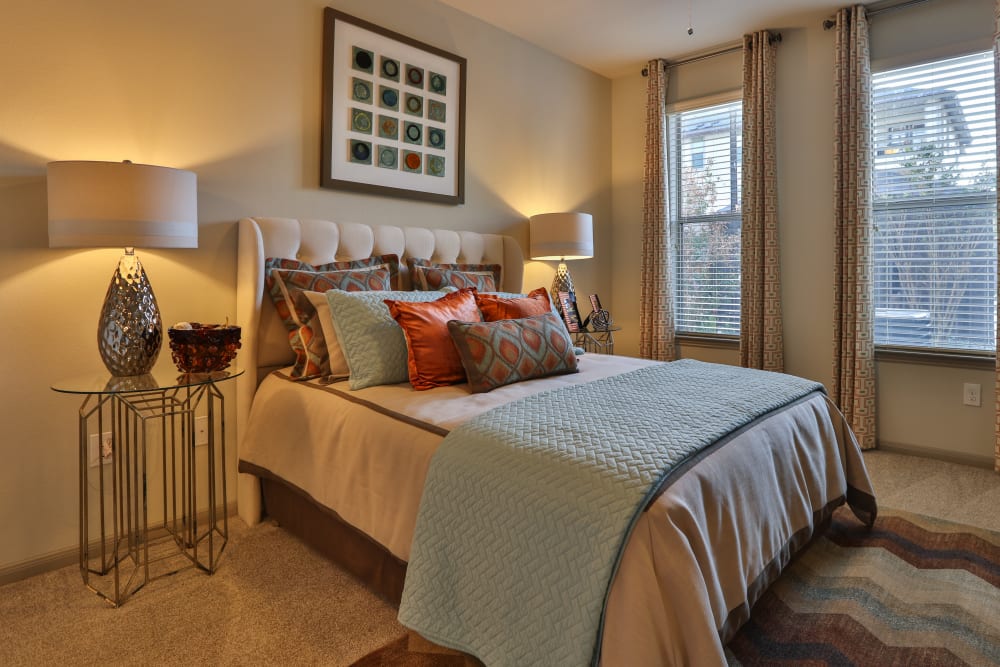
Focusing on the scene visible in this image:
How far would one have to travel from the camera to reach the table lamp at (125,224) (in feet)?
5.93

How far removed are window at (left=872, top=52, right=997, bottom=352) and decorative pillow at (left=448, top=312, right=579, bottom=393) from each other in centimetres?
229

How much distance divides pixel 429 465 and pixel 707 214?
3.34 m

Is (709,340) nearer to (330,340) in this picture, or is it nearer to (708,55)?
(708,55)

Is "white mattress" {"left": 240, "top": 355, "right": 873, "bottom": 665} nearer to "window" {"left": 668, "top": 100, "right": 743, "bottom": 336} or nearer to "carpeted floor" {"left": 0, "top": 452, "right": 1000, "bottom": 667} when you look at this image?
"carpeted floor" {"left": 0, "top": 452, "right": 1000, "bottom": 667}

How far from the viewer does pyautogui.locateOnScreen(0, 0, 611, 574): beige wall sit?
6.59 feet

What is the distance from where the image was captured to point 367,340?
2.20m

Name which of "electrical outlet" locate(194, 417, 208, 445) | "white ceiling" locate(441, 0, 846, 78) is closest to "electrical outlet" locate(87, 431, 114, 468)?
"electrical outlet" locate(194, 417, 208, 445)

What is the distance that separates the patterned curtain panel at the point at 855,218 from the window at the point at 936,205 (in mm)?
129

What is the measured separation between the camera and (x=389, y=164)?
3.06 metres

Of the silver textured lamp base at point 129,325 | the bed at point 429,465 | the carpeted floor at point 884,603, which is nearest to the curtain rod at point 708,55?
the bed at point 429,465

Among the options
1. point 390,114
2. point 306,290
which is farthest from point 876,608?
point 390,114

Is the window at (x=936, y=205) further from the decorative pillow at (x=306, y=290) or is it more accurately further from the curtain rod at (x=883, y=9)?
the decorative pillow at (x=306, y=290)

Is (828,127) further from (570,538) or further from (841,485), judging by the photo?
(570,538)

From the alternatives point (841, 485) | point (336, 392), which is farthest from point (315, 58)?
→ point (841, 485)
